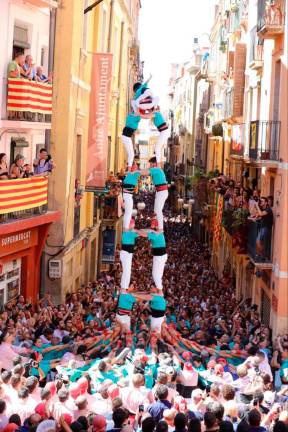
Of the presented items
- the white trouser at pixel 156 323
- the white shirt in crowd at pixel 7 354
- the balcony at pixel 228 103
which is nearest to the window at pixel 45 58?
the white trouser at pixel 156 323

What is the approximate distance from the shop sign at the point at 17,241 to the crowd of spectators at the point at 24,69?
145 inches

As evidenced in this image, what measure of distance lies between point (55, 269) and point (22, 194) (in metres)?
4.88

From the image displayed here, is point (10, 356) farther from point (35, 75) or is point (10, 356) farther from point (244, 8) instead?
point (244, 8)

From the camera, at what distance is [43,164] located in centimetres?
2281

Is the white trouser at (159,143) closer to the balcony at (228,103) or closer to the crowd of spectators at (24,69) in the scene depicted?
the crowd of spectators at (24,69)

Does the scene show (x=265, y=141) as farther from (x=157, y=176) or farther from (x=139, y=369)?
(x=139, y=369)

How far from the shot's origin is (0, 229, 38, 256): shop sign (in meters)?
21.1

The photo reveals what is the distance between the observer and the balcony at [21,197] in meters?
19.7

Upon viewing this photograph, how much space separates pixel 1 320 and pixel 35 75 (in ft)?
20.7

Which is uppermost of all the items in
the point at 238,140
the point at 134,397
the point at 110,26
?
the point at 110,26

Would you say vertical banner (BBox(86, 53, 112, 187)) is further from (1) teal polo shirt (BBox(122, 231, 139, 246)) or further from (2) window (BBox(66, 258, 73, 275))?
(1) teal polo shirt (BBox(122, 231, 139, 246))

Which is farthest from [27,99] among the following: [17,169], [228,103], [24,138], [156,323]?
[228,103]

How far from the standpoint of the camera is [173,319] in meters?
23.2

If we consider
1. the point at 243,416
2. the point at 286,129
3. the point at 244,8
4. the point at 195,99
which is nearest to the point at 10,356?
the point at 243,416
